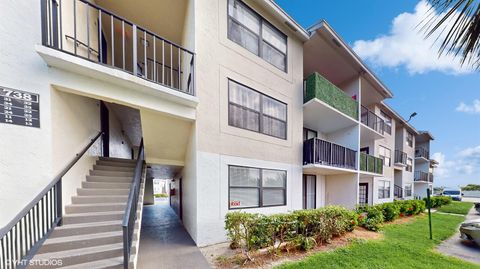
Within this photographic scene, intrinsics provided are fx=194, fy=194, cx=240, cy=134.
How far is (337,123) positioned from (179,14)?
9.77m

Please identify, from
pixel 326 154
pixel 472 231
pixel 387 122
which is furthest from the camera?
pixel 387 122

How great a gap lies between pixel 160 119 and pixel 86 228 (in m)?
3.16

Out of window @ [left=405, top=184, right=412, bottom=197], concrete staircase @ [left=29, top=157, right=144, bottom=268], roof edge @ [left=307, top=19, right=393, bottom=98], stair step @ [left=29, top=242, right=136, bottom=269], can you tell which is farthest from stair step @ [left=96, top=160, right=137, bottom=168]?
window @ [left=405, top=184, right=412, bottom=197]

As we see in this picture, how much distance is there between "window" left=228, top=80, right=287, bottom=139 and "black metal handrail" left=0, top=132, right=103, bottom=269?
4848 millimetres

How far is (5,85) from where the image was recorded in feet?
11.5

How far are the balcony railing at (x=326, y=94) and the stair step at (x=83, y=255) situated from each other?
8.81 meters

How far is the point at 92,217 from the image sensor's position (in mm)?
4543

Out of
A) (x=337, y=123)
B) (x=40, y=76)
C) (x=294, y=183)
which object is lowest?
(x=294, y=183)

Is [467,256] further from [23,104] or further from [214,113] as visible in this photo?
[23,104]

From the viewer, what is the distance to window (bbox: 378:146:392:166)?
15803mm

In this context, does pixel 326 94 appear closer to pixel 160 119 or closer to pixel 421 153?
pixel 160 119

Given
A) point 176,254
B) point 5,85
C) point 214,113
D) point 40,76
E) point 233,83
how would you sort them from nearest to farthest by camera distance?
point 5,85 < point 40,76 < point 176,254 < point 214,113 < point 233,83

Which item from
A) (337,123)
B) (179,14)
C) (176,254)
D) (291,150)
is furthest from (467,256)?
(179,14)

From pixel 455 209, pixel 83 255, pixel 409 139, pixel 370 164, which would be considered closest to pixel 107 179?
pixel 83 255
